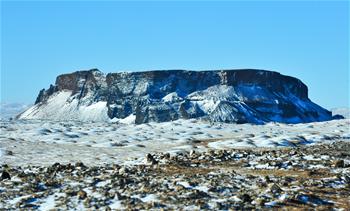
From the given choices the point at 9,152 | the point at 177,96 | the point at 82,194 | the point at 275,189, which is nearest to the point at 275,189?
the point at 275,189

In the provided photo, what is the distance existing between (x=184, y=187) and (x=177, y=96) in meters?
159

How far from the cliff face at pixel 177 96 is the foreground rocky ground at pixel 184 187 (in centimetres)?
14105

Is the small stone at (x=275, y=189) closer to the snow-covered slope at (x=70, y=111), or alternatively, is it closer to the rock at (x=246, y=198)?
the rock at (x=246, y=198)

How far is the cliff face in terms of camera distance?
168875 millimetres

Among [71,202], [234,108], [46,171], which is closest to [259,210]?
[71,202]

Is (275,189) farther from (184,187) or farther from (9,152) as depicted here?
(9,152)

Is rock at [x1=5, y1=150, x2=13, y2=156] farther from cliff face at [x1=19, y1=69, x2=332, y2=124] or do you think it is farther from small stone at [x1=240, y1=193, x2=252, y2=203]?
cliff face at [x1=19, y1=69, x2=332, y2=124]

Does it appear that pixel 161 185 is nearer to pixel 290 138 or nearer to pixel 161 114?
pixel 290 138

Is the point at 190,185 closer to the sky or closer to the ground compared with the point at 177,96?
closer to the ground

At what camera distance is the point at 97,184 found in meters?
17.3

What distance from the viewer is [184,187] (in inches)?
642

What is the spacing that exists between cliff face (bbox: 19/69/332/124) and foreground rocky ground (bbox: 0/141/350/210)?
141053 mm

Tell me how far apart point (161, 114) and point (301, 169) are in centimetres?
14303

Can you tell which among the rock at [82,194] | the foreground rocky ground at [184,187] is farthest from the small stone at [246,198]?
the rock at [82,194]
